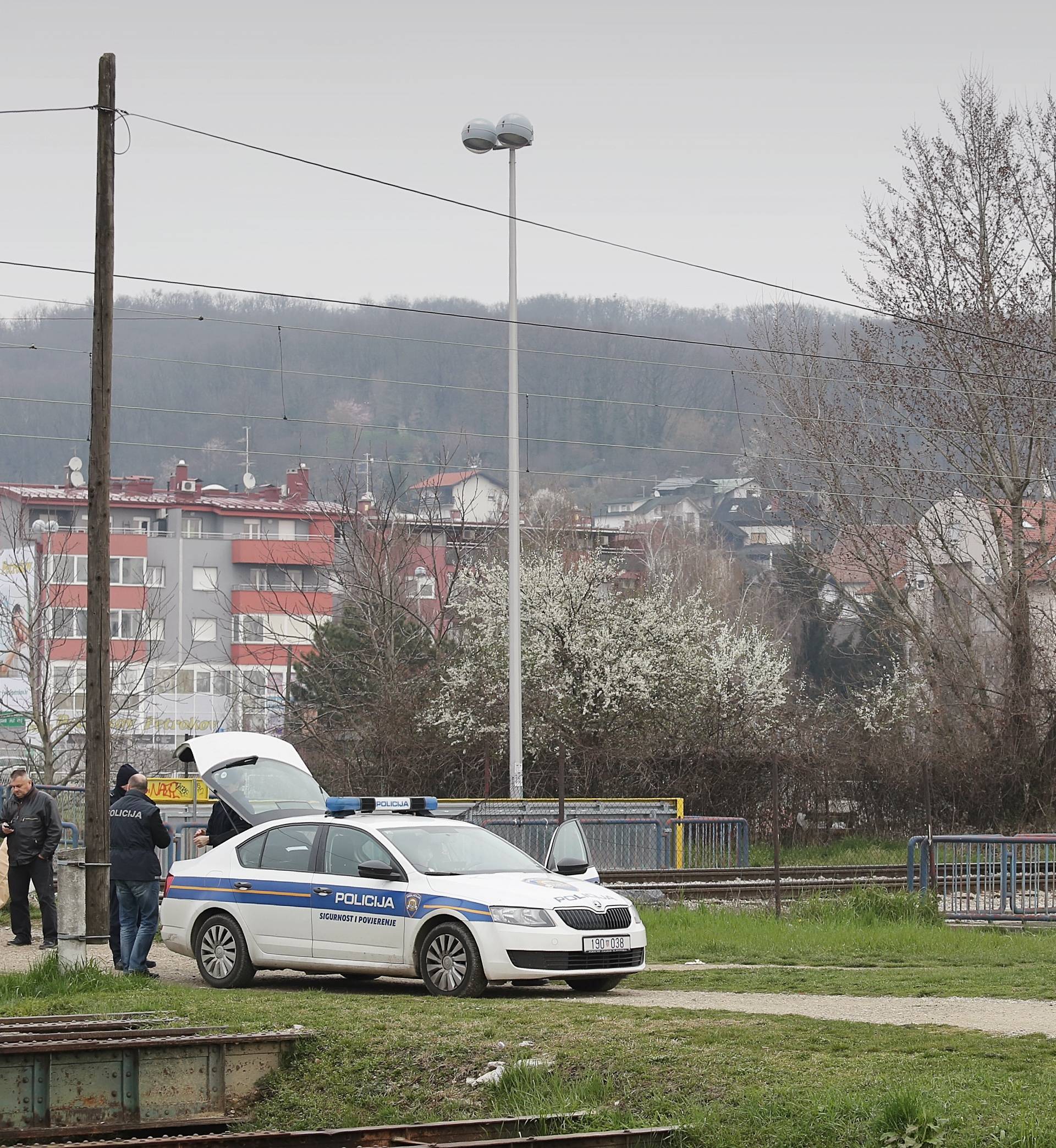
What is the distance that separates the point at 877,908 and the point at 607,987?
266 inches

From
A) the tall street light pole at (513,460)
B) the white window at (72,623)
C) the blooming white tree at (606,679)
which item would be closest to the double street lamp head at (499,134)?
the tall street light pole at (513,460)

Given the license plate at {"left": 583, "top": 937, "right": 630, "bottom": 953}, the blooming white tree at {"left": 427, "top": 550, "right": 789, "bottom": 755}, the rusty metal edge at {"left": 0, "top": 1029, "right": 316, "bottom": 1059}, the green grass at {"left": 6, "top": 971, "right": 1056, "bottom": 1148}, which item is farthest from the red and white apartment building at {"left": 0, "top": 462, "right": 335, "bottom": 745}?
the rusty metal edge at {"left": 0, "top": 1029, "right": 316, "bottom": 1059}

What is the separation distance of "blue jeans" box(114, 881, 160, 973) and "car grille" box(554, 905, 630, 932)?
4238mm

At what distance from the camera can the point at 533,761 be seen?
38.2 meters

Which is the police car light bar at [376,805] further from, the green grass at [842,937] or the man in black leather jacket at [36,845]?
the man in black leather jacket at [36,845]

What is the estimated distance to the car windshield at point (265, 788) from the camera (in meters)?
A: 17.4

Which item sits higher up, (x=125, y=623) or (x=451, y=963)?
(x=125, y=623)

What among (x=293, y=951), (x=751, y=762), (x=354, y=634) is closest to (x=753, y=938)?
(x=293, y=951)

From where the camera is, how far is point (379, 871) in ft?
47.1

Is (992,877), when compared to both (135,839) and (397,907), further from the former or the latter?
(135,839)

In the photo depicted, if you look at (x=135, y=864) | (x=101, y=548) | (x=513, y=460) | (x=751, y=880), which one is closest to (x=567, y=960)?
(x=135, y=864)

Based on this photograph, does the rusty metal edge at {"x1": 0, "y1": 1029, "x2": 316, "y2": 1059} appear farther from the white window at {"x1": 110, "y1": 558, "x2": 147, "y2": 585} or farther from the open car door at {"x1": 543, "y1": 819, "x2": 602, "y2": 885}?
the white window at {"x1": 110, "y1": 558, "x2": 147, "y2": 585}

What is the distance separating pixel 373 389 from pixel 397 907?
173m

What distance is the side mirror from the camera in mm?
14320
